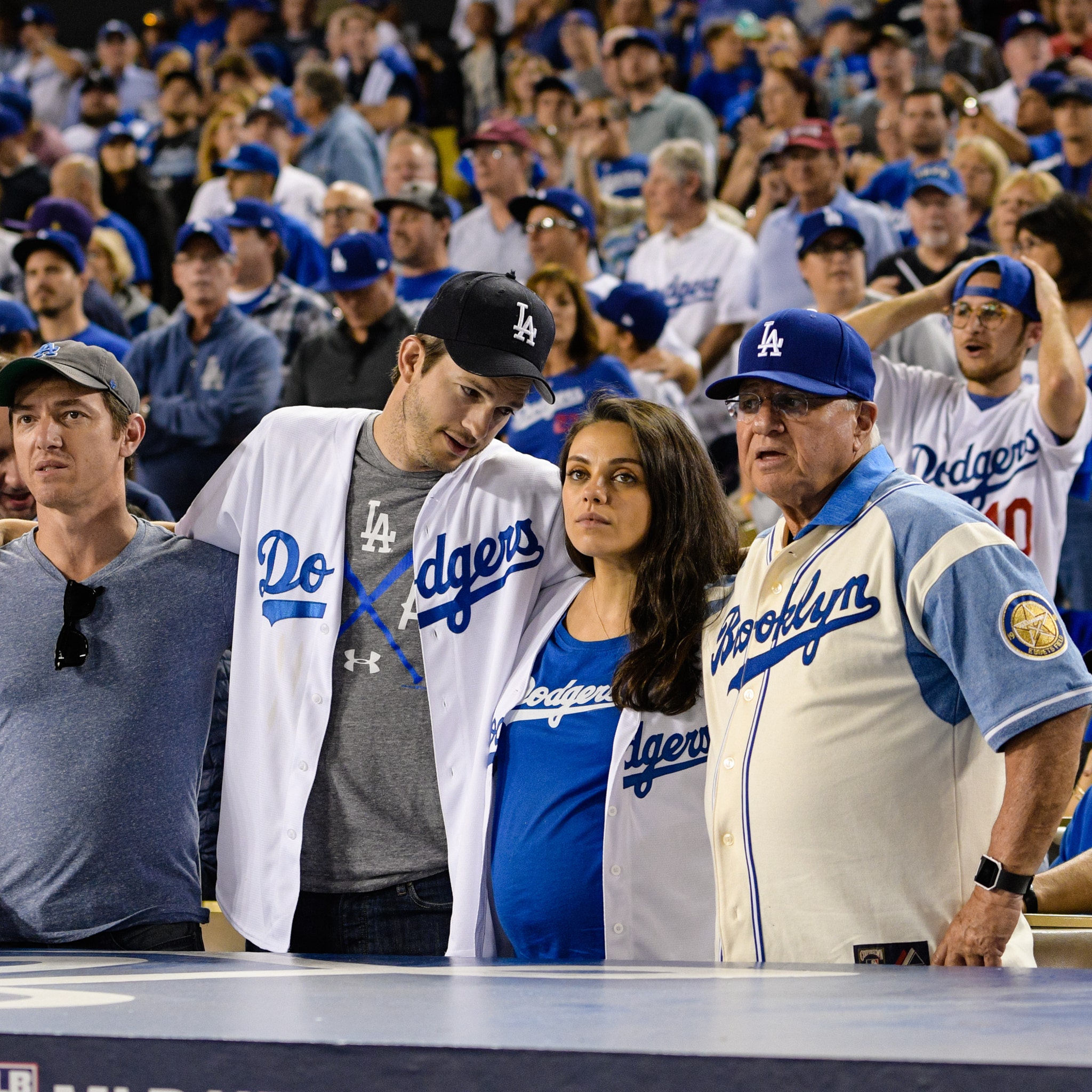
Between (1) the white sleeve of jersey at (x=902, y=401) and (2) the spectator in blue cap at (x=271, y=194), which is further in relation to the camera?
(2) the spectator in blue cap at (x=271, y=194)

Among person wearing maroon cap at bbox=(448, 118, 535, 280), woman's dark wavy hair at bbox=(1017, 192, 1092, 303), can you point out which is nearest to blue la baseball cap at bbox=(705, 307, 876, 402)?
woman's dark wavy hair at bbox=(1017, 192, 1092, 303)

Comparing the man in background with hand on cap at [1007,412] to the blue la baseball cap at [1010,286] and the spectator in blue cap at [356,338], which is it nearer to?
the blue la baseball cap at [1010,286]

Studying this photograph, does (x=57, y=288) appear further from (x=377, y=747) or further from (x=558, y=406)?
(x=377, y=747)

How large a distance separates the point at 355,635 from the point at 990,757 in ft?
4.27

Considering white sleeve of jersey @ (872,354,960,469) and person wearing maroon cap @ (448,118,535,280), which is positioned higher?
person wearing maroon cap @ (448,118,535,280)

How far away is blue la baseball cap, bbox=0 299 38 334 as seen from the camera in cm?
580

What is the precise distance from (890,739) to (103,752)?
1.50m

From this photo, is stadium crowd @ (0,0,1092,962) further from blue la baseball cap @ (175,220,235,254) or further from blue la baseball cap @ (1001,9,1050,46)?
blue la baseball cap @ (1001,9,1050,46)

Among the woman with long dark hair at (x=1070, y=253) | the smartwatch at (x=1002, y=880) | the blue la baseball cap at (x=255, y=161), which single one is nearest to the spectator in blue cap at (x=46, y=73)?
the blue la baseball cap at (x=255, y=161)

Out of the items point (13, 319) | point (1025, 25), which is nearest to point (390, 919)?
point (13, 319)

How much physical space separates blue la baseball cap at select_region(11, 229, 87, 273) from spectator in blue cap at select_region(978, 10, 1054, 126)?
676 centimetres

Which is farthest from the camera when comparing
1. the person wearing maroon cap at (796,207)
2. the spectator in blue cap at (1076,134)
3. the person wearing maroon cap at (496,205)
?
the spectator in blue cap at (1076,134)

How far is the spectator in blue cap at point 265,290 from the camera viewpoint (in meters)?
7.13

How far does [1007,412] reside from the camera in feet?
16.2
